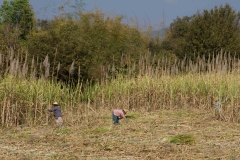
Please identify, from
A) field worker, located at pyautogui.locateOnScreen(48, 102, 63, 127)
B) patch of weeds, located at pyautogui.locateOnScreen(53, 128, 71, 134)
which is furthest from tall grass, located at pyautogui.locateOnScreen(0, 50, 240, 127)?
patch of weeds, located at pyautogui.locateOnScreen(53, 128, 71, 134)

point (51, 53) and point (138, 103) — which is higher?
point (51, 53)

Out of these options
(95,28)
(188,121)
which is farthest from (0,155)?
(95,28)

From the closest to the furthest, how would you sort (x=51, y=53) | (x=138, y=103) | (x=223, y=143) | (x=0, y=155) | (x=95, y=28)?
(x=0, y=155)
(x=223, y=143)
(x=138, y=103)
(x=51, y=53)
(x=95, y=28)

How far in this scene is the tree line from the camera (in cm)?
1723

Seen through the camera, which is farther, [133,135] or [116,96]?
[116,96]

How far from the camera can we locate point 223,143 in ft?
24.9

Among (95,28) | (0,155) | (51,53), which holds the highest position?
(95,28)

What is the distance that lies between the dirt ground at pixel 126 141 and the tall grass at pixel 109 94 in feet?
1.51

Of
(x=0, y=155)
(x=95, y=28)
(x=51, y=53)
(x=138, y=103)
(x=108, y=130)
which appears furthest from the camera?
(x=95, y=28)

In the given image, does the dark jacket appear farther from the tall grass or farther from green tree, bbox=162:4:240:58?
green tree, bbox=162:4:240:58

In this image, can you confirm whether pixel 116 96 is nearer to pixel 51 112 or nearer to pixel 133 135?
pixel 51 112

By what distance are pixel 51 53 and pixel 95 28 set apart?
1189 centimetres

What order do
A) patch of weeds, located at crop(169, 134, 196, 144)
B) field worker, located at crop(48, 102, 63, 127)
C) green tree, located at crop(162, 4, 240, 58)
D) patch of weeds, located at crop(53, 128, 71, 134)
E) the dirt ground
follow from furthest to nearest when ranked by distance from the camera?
1. green tree, located at crop(162, 4, 240, 58)
2. field worker, located at crop(48, 102, 63, 127)
3. patch of weeds, located at crop(53, 128, 71, 134)
4. patch of weeds, located at crop(169, 134, 196, 144)
5. the dirt ground

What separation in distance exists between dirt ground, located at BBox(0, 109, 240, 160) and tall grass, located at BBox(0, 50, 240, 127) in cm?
46
